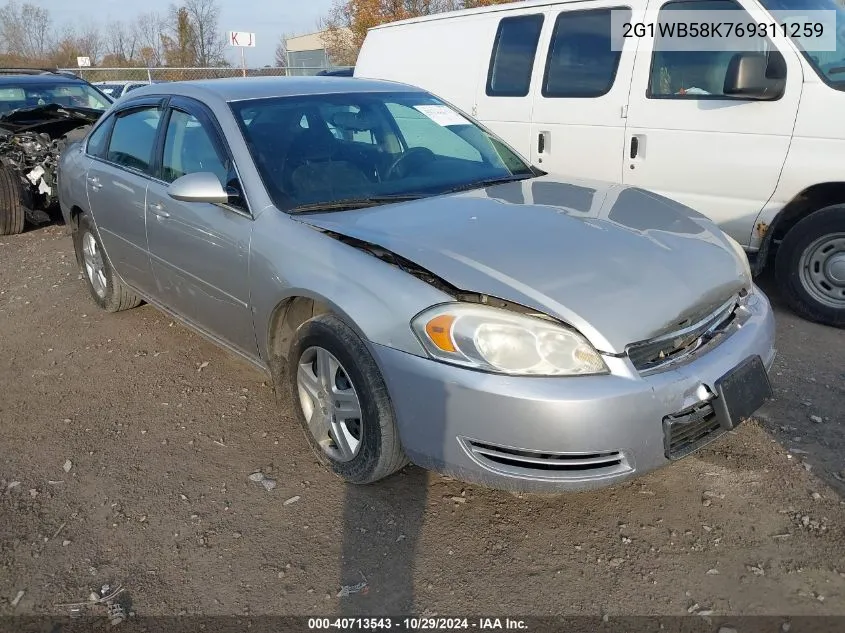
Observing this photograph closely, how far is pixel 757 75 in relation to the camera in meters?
4.29

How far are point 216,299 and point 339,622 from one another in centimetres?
174

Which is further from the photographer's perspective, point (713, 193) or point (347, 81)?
point (713, 193)

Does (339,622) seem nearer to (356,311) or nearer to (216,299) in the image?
(356,311)

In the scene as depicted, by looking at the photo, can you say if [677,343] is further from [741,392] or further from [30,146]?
[30,146]

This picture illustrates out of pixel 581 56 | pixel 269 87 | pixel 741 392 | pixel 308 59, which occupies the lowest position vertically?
pixel 741 392

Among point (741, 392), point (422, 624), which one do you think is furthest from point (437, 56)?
point (422, 624)

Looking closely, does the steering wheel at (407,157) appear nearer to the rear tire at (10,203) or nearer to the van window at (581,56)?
the van window at (581,56)

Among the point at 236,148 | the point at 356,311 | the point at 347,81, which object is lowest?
the point at 356,311

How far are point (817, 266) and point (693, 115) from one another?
1277 mm

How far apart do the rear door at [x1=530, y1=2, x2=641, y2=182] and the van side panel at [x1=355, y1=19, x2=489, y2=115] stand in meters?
0.73

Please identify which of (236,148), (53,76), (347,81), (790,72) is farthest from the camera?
(53,76)

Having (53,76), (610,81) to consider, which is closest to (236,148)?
(610,81)

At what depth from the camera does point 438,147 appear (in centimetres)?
374

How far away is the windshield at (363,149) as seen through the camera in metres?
3.21
